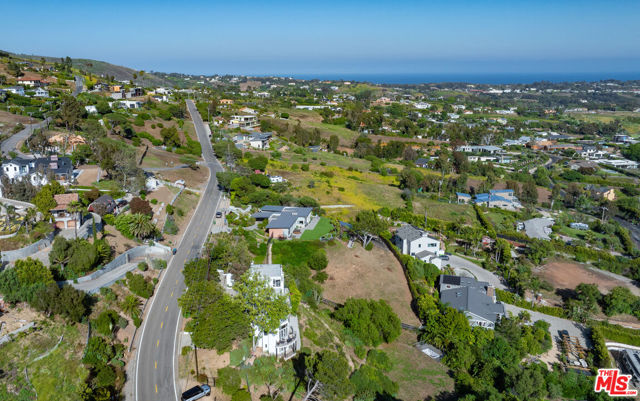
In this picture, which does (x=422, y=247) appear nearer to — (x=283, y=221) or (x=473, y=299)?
(x=473, y=299)

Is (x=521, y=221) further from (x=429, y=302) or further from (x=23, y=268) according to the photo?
(x=23, y=268)

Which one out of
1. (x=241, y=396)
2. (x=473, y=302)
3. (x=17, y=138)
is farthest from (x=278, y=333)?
(x=17, y=138)

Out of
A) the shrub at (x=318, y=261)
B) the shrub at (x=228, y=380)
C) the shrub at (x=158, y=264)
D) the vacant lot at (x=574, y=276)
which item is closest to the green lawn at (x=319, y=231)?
the shrub at (x=318, y=261)

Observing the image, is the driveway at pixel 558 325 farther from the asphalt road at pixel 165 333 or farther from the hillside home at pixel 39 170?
the hillside home at pixel 39 170

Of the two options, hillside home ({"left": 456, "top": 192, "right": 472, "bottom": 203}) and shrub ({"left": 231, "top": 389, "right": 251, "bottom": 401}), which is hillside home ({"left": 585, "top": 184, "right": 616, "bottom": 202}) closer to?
hillside home ({"left": 456, "top": 192, "right": 472, "bottom": 203})

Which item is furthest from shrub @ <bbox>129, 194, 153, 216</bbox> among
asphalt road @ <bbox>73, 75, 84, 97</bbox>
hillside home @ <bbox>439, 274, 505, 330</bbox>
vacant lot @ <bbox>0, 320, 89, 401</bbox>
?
asphalt road @ <bbox>73, 75, 84, 97</bbox>

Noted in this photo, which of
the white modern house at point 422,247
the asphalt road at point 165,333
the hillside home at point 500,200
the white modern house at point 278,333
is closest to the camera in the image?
the asphalt road at point 165,333

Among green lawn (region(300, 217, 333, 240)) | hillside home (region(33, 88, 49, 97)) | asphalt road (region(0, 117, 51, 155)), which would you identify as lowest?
green lawn (region(300, 217, 333, 240))
